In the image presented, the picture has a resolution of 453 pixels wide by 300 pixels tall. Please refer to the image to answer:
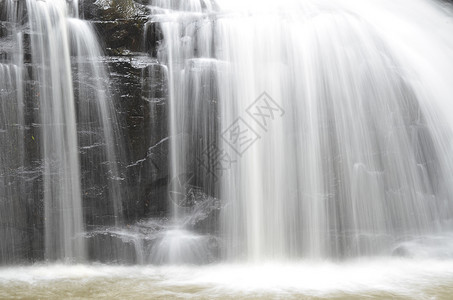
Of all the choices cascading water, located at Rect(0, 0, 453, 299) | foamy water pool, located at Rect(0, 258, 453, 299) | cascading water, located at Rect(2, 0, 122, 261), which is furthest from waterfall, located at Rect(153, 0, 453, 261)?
cascading water, located at Rect(2, 0, 122, 261)

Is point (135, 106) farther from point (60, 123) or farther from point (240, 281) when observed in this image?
point (240, 281)

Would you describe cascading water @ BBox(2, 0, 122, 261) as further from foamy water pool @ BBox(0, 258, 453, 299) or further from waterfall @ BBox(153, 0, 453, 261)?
waterfall @ BBox(153, 0, 453, 261)

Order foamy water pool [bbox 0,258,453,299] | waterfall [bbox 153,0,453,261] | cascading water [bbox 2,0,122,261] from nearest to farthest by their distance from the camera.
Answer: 1. foamy water pool [bbox 0,258,453,299]
2. cascading water [bbox 2,0,122,261]
3. waterfall [bbox 153,0,453,261]

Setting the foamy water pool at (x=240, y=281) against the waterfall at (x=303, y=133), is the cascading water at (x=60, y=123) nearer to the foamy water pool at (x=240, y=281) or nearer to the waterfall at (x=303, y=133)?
the foamy water pool at (x=240, y=281)

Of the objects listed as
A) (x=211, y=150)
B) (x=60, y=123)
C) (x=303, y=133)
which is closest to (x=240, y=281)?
(x=211, y=150)

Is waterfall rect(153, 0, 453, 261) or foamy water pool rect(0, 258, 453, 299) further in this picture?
waterfall rect(153, 0, 453, 261)

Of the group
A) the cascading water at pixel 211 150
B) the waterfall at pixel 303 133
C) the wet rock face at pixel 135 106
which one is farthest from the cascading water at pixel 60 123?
the waterfall at pixel 303 133

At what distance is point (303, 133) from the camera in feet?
17.8

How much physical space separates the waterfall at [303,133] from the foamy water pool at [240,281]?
324mm

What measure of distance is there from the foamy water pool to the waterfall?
0.32 meters

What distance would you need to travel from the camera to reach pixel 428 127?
5633mm

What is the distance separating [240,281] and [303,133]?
2198 millimetres

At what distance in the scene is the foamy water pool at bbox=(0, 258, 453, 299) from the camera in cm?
392

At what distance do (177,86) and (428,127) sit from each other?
3671mm
